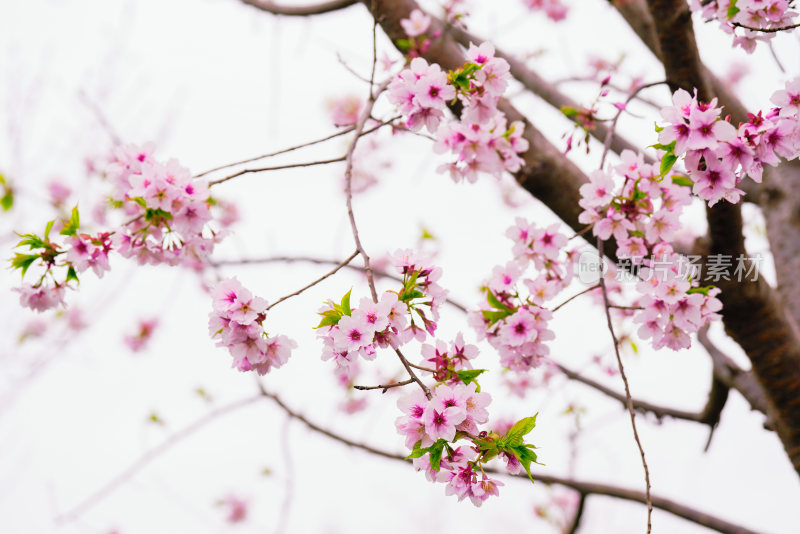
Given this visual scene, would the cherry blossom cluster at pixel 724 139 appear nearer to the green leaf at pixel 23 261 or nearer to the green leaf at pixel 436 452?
the green leaf at pixel 436 452

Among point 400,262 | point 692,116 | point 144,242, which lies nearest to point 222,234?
point 144,242

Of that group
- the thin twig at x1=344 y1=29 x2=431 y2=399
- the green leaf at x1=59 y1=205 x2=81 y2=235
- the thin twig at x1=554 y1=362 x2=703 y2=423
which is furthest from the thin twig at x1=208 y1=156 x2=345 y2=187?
the thin twig at x1=554 y1=362 x2=703 y2=423

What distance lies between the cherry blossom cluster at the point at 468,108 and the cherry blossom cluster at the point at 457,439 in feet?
2.18

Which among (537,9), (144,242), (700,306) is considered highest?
(537,9)

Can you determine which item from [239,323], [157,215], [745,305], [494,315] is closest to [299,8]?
[157,215]

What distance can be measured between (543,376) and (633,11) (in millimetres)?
2291

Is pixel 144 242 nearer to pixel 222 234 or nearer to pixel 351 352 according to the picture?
pixel 222 234

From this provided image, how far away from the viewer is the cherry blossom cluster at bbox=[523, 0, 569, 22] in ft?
13.8

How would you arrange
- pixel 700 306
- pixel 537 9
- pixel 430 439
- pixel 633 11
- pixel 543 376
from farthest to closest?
pixel 537 9
pixel 543 376
pixel 633 11
pixel 700 306
pixel 430 439

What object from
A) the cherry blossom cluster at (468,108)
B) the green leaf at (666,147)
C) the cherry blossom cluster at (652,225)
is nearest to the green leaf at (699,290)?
the cherry blossom cluster at (652,225)

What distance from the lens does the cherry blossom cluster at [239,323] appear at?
43.8 inches

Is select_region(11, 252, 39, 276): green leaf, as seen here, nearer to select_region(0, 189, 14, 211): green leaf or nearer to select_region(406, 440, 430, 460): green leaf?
select_region(0, 189, 14, 211): green leaf

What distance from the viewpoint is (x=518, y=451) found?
105cm

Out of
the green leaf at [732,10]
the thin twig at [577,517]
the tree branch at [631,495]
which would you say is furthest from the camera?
the thin twig at [577,517]
